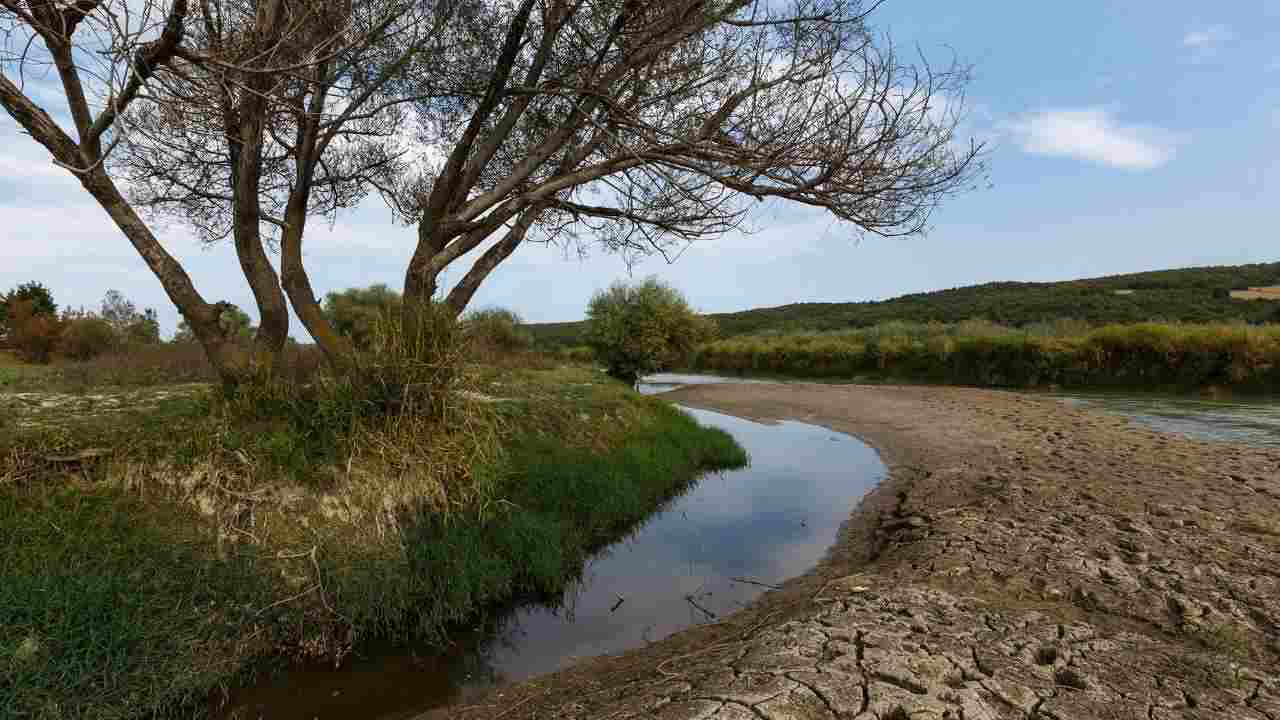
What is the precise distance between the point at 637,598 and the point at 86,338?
13.7 metres

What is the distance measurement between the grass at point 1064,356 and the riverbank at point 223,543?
69.2 ft

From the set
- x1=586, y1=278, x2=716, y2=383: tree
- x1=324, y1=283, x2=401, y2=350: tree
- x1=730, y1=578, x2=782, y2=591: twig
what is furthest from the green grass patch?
x1=586, y1=278, x2=716, y2=383: tree

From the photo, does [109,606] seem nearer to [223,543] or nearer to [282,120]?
[223,543]

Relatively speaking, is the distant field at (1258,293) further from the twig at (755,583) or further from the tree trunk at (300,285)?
the tree trunk at (300,285)

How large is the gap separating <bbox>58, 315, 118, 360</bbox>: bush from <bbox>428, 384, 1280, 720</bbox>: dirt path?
13.7m

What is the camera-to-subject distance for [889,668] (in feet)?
8.93

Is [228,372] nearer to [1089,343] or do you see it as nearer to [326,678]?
[326,678]


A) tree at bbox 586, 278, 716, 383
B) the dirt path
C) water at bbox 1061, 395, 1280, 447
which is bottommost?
water at bbox 1061, 395, 1280, 447

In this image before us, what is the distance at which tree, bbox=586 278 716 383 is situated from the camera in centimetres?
1962

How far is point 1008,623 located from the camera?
3.27 m

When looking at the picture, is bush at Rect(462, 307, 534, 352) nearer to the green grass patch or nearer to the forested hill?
the forested hill

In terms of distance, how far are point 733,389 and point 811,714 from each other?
2337 centimetres

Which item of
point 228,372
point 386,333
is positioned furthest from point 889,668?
point 228,372

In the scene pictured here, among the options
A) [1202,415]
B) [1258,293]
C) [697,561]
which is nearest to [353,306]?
[697,561]
